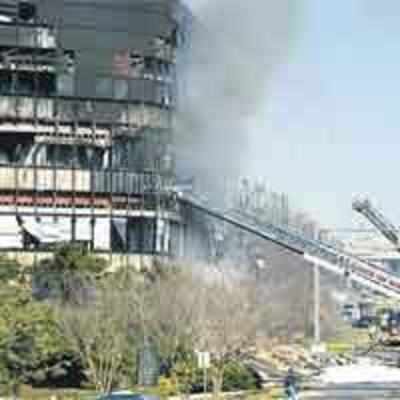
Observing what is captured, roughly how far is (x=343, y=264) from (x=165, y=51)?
21992mm

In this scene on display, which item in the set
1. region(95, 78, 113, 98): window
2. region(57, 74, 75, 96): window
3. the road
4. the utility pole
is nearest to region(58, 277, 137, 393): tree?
the road

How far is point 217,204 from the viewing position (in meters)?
97.1

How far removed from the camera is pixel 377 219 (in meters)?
88.8

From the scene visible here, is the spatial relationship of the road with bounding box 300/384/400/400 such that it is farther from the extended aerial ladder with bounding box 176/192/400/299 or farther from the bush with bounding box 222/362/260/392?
the extended aerial ladder with bounding box 176/192/400/299

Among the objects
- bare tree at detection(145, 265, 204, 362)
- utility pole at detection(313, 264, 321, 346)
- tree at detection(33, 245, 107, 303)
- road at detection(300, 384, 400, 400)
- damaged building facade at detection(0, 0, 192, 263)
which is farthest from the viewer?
damaged building facade at detection(0, 0, 192, 263)

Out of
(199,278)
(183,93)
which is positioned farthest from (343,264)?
(183,93)

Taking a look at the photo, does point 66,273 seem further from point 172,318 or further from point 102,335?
point 102,335

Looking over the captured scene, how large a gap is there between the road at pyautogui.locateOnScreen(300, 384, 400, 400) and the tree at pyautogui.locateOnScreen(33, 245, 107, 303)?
35.6 feet

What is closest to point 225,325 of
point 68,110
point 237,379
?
point 237,379

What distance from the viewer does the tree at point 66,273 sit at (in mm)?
68188

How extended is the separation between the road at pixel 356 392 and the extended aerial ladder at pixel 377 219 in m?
19.4

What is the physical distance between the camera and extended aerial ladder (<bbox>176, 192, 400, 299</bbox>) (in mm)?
81812

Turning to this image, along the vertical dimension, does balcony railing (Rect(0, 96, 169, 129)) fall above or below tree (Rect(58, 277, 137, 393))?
above

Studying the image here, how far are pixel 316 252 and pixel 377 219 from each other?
4848 mm
